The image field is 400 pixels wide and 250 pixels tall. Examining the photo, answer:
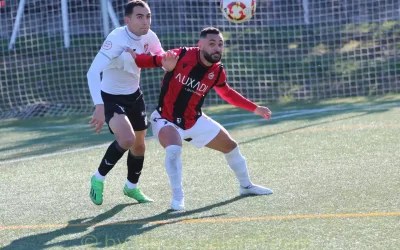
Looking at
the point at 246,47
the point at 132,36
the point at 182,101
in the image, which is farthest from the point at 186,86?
the point at 246,47

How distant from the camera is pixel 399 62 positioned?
1521 cm

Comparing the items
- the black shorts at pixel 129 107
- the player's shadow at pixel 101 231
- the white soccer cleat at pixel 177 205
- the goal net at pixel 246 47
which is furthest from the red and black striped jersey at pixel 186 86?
the goal net at pixel 246 47

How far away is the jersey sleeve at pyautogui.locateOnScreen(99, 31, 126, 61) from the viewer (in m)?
6.47

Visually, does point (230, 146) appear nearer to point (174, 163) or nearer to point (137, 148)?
point (174, 163)

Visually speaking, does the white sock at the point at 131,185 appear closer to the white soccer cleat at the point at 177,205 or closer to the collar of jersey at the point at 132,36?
the white soccer cleat at the point at 177,205

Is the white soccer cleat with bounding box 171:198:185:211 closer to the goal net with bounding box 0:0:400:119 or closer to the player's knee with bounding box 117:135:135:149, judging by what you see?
the player's knee with bounding box 117:135:135:149

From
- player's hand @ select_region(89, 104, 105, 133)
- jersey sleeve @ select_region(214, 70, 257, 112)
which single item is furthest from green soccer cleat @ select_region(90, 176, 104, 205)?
jersey sleeve @ select_region(214, 70, 257, 112)

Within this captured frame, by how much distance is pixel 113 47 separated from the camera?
6.48m

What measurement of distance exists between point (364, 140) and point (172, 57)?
3.57 meters

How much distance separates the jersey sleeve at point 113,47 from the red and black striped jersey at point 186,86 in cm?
43

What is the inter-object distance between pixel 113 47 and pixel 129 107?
543 millimetres

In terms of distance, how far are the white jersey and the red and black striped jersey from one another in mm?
287

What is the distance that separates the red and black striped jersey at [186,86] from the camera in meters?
6.55

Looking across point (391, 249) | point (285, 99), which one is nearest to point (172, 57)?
point (391, 249)
